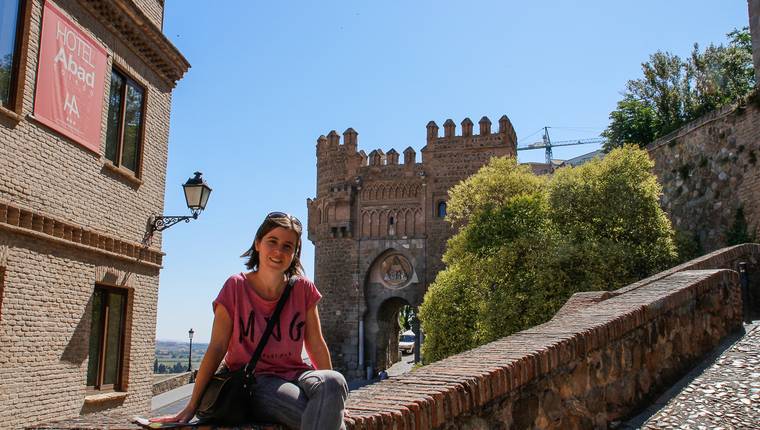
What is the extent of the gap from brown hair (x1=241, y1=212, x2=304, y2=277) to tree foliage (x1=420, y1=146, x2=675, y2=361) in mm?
13436

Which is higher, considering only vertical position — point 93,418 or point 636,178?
point 636,178

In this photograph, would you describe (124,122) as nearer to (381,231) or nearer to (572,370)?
(572,370)

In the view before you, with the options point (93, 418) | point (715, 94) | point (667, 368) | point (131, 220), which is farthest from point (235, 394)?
point (715, 94)

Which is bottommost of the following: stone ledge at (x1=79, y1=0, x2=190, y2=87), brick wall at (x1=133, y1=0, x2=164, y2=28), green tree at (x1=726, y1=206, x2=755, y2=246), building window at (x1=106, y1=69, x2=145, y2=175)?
green tree at (x1=726, y1=206, x2=755, y2=246)

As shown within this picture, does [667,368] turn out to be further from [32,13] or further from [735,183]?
[735,183]

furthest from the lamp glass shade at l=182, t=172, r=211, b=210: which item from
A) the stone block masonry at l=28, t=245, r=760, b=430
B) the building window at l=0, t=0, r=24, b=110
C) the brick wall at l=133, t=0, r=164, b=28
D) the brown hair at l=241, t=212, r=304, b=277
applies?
the brown hair at l=241, t=212, r=304, b=277

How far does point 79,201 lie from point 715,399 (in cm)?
789

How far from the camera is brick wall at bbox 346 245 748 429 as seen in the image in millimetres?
3299

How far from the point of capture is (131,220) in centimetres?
1054

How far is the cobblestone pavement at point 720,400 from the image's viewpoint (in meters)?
4.82

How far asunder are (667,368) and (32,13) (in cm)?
808

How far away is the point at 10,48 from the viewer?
26.3 ft

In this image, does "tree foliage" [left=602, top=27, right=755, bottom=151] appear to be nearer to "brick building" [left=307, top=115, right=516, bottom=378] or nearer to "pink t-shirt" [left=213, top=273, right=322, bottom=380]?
"brick building" [left=307, top=115, right=516, bottom=378]

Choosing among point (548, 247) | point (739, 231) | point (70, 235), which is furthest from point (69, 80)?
point (739, 231)
